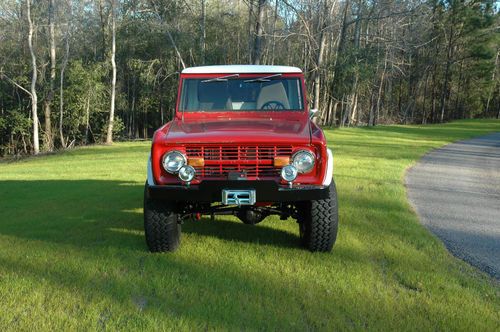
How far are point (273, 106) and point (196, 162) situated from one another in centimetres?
175

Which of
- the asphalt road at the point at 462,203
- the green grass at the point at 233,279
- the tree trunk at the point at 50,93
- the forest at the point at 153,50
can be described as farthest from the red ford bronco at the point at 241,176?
the tree trunk at the point at 50,93

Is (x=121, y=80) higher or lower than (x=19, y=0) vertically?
lower

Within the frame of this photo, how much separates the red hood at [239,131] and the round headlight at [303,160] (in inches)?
4.6

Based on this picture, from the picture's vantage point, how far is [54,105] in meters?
34.5

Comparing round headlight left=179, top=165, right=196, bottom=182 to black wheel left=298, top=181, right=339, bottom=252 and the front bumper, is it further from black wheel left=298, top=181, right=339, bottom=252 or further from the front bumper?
black wheel left=298, top=181, right=339, bottom=252

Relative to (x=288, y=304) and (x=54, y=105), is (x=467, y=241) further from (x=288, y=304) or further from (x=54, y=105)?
(x=54, y=105)

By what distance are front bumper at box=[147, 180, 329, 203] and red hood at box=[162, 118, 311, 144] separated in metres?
0.44

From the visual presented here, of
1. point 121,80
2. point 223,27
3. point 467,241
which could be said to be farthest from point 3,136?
point 467,241

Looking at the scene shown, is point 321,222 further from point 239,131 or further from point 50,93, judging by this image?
point 50,93

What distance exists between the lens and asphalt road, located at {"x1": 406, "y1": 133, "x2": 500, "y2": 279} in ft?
17.8

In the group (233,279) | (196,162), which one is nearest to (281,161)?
(196,162)

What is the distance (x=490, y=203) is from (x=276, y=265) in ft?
18.5

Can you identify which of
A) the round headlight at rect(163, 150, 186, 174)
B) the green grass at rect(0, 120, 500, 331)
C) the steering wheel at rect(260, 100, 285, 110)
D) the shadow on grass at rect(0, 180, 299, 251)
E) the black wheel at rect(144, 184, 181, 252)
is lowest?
the shadow on grass at rect(0, 180, 299, 251)

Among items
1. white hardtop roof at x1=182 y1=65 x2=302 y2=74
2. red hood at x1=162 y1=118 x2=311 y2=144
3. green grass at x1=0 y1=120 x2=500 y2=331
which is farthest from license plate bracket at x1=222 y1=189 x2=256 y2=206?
white hardtop roof at x1=182 y1=65 x2=302 y2=74
